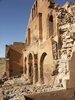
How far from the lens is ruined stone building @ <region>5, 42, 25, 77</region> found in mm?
27172

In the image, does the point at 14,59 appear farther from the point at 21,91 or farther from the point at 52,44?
the point at 21,91

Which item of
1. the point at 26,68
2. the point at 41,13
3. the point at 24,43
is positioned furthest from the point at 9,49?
the point at 41,13

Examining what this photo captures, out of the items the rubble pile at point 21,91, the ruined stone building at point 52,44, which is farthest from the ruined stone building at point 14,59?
the rubble pile at point 21,91

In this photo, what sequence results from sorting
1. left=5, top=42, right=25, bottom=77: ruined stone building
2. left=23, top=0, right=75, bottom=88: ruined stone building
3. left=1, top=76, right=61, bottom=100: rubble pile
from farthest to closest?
left=5, top=42, right=25, bottom=77: ruined stone building, left=23, top=0, right=75, bottom=88: ruined stone building, left=1, top=76, right=61, bottom=100: rubble pile

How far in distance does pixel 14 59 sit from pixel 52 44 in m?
13.1

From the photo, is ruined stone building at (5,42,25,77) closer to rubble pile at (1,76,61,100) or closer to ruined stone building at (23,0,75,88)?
ruined stone building at (23,0,75,88)

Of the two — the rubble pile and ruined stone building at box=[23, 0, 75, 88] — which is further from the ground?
ruined stone building at box=[23, 0, 75, 88]

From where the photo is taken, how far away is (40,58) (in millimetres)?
19578

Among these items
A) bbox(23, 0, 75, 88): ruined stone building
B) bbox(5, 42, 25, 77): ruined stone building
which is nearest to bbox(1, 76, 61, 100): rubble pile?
bbox(23, 0, 75, 88): ruined stone building

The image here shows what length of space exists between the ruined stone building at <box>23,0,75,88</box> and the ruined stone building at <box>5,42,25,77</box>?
1852 millimetres

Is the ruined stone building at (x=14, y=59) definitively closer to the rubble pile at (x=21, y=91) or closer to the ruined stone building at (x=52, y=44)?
the ruined stone building at (x=52, y=44)

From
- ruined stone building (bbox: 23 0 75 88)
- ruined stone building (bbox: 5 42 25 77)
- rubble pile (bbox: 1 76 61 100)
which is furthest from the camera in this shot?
ruined stone building (bbox: 5 42 25 77)

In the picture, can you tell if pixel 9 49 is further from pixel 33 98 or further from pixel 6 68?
pixel 33 98

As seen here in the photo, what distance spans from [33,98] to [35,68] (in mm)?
13870
